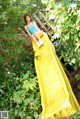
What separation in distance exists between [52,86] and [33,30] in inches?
91.4

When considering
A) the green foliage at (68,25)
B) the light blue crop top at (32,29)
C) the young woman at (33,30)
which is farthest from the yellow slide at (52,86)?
the green foliage at (68,25)

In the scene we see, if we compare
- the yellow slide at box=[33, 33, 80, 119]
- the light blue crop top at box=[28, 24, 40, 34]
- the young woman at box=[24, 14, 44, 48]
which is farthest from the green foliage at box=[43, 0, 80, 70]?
the light blue crop top at box=[28, 24, 40, 34]

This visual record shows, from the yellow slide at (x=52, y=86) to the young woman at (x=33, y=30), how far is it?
160 millimetres

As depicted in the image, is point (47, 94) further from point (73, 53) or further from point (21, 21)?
point (21, 21)

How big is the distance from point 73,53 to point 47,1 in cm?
152

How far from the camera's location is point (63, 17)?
6.62 m

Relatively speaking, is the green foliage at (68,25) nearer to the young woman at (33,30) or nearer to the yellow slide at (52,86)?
the yellow slide at (52,86)

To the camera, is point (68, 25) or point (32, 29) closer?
point (68, 25)

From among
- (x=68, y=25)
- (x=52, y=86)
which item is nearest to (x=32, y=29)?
(x=52, y=86)

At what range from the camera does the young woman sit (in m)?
9.34

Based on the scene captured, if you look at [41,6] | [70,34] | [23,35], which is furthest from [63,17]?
[41,6]

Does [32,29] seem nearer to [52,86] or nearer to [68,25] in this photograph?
[52,86]

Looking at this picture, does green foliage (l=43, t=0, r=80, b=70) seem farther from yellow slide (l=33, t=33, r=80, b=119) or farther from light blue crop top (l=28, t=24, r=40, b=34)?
light blue crop top (l=28, t=24, r=40, b=34)

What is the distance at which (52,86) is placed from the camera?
7973mm
